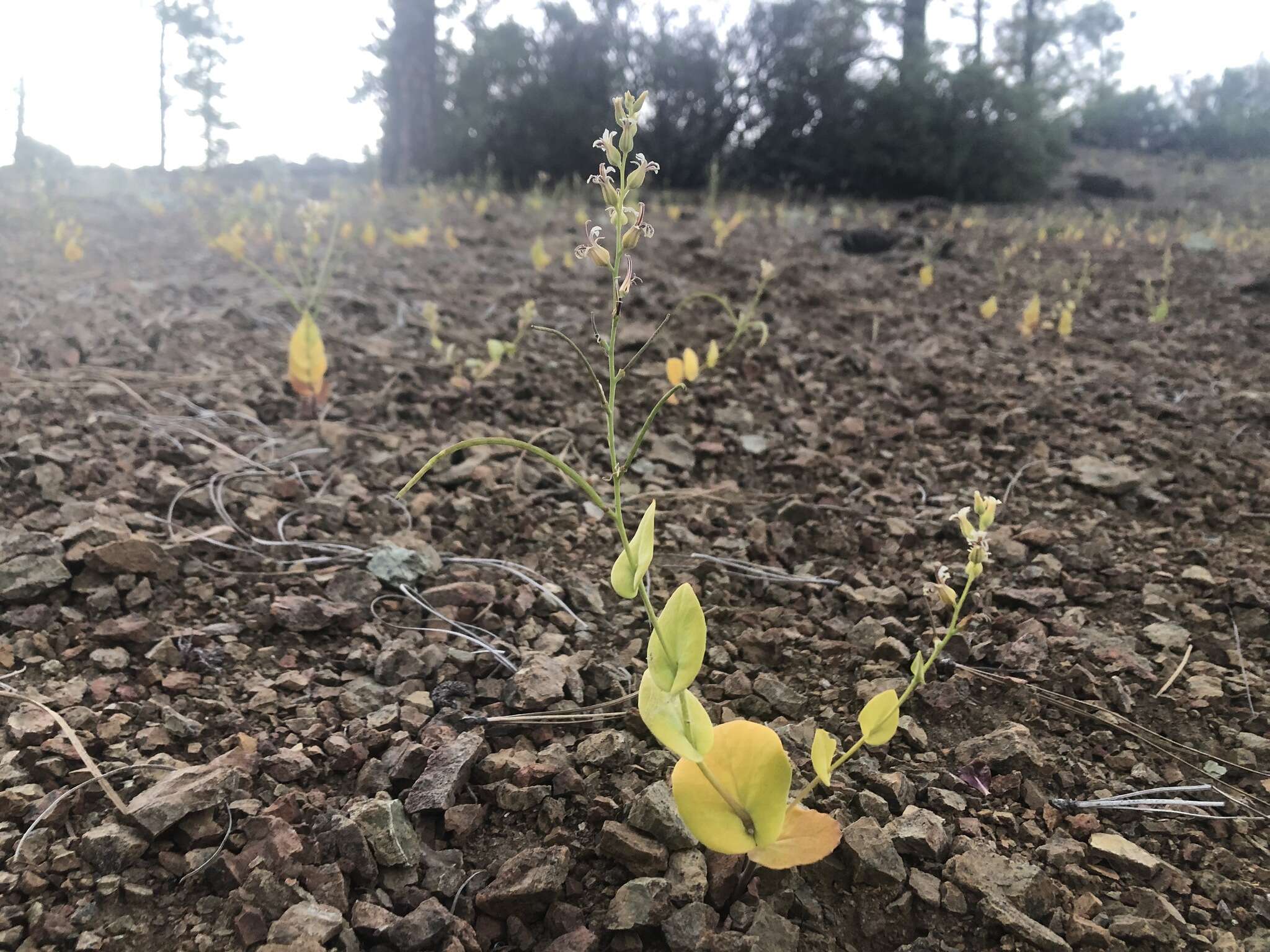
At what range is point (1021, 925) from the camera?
2.86ft

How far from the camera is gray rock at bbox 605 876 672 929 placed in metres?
0.87

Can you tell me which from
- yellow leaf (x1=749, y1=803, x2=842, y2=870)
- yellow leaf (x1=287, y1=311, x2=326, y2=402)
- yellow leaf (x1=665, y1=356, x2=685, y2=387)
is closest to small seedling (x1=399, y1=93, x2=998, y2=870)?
yellow leaf (x1=749, y1=803, x2=842, y2=870)


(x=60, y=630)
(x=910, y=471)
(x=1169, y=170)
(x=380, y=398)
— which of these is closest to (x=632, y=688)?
(x=60, y=630)

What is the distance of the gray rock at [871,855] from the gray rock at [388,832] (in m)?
0.52

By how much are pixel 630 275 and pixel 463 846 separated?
2.38 feet

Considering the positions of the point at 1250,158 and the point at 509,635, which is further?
the point at 1250,158

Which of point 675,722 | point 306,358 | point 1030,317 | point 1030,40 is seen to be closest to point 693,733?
point 675,722

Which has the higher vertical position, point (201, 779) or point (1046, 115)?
point (1046, 115)

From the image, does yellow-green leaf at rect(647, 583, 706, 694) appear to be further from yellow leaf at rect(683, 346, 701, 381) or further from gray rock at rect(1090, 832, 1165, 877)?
yellow leaf at rect(683, 346, 701, 381)

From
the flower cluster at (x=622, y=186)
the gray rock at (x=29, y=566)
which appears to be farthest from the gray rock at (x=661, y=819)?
the gray rock at (x=29, y=566)

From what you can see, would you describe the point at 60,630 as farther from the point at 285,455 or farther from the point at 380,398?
the point at 380,398

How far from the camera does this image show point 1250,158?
13.6 metres

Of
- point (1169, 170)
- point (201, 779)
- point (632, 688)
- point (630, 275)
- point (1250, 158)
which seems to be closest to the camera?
point (630, 275)

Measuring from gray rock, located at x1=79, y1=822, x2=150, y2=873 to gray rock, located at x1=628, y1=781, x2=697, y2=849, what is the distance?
574 mm
